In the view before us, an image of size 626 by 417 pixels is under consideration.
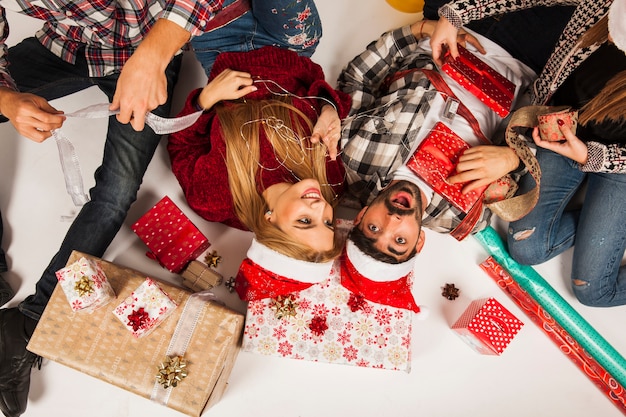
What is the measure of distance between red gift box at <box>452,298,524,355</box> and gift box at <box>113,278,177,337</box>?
91 centimetres

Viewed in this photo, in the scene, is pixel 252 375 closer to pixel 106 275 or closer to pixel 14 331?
pixel 106 275

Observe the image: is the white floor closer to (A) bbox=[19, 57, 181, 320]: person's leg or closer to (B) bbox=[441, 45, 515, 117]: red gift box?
(A) bbox=[19, 57, 181, 320]: person's leg

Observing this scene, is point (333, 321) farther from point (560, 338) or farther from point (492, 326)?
point (560, 338)

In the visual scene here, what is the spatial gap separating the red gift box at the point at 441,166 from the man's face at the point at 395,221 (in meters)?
0.07

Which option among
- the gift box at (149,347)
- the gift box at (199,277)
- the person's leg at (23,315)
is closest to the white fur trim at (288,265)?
the gift box at (149,347)

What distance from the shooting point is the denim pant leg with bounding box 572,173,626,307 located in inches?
58.2

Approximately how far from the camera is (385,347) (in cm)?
136

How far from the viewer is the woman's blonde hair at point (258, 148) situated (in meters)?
1.35

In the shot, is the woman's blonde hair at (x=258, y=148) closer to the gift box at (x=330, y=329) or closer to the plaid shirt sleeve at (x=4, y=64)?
the gift box at (x=330, y=329)

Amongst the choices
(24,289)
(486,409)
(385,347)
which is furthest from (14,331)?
(486,409)

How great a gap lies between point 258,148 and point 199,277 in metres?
0.45

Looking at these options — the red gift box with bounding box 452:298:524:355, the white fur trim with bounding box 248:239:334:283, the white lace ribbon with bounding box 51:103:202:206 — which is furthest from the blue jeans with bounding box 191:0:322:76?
the red gift box with bounding box 452:298:524:355

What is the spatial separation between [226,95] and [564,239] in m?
1.21

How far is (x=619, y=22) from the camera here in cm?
91
